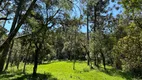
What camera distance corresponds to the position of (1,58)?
673 cm

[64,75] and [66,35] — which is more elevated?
[66,35]

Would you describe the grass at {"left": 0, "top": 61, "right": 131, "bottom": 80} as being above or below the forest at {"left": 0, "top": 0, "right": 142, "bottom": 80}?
below

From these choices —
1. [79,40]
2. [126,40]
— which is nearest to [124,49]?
[126,40]

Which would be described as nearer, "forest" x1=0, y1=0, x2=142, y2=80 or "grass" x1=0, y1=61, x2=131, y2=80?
"forest" x1=0, y1=0, x2=142, y2=80

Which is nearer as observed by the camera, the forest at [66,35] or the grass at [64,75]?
the forest at [66,35]

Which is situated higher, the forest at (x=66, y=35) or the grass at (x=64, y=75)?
the forest at (x=66, y=35)

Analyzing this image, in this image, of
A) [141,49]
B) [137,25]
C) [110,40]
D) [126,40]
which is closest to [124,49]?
[126,40]

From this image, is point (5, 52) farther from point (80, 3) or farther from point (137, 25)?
point (137, 25)

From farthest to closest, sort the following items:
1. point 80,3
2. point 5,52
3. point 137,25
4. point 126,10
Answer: point 137,25 < point 126,10 < point 5,52 < point 80,3

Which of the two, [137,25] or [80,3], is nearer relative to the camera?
[80,3]

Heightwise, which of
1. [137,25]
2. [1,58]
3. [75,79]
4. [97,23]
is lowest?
[75,79]

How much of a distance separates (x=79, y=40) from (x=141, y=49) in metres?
22.0

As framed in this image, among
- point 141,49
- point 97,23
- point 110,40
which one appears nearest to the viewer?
point 141,49

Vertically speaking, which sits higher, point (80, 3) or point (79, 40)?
point (79, 40)
